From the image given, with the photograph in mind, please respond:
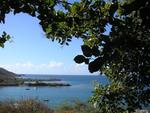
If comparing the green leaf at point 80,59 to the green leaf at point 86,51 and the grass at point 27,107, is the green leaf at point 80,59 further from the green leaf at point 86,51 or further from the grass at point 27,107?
the grass at point 27,107

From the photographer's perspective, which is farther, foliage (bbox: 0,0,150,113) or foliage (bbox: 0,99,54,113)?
foliage (bbox: 0,99,54,113)

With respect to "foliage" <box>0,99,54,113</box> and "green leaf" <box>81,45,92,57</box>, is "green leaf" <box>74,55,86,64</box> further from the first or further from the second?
"foliage" <box>0,99,54,113</box>

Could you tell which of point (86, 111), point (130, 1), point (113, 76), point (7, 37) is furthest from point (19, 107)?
point (130, 1)

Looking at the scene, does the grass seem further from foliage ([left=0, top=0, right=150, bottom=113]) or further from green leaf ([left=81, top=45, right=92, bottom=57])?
green leaf ([left=81, top=45, right=92, bottom=57])

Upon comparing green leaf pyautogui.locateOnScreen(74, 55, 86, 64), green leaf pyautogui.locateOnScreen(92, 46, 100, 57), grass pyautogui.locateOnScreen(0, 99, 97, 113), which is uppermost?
green leaf pyautogui.locateOnScreen(92, 46, 100, 57)

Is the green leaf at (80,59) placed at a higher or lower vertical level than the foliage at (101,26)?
lower

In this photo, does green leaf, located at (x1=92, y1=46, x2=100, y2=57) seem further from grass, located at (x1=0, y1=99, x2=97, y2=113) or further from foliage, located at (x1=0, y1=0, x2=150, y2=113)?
grass, located at (x1=0, y1=99, x2=97, y2=113)

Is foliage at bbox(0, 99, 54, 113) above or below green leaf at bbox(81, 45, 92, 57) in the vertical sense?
below

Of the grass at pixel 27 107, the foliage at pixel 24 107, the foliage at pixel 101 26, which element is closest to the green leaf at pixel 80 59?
the foliage at pixel 101 26

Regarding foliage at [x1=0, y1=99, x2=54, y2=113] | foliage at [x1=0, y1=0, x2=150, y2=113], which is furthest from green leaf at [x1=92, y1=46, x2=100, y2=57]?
foliage at [x1=0, y1=99, x2=54, y2=113]

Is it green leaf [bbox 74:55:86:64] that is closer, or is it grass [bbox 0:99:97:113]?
green leaf [bbox 74:55:86:64]

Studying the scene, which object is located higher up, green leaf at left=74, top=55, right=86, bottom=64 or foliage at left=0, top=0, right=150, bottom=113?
foliage at left=0, top=0, right=150, bottom=113

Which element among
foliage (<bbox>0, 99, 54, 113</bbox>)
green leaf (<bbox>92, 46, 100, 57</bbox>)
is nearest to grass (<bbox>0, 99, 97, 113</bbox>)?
foliage (<bbox>0, 99, 54, 113</bbox>)

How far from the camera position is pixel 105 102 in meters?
6.50
